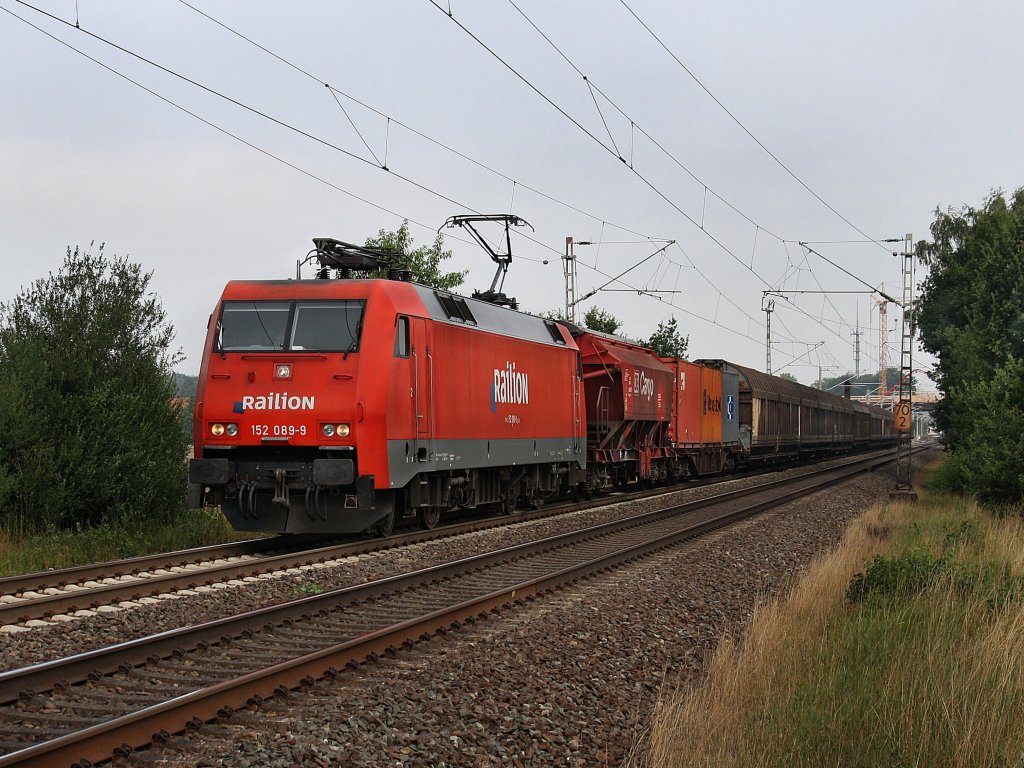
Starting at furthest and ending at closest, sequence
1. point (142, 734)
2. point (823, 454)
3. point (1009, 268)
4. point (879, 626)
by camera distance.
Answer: point (823, 454) < point (1009, 268) < point (879, 626) < point (142, 734)

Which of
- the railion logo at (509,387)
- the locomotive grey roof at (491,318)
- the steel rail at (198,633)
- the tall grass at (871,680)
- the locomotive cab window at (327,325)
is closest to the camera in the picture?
the tall grass at (871,680)

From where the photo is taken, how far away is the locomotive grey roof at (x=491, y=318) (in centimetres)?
1442

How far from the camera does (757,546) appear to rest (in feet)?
48.1

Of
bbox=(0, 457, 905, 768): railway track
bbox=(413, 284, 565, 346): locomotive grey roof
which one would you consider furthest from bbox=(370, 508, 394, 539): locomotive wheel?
bbox=(413, 284, 565, 346): locomotive grey roof

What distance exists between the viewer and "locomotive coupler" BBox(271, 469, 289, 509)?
1234cm

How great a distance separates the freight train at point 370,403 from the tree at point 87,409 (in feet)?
4.97

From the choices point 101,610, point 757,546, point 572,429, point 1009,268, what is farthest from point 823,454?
point 101,610

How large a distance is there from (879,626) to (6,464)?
10516mm

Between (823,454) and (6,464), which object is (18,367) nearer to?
(6,464)

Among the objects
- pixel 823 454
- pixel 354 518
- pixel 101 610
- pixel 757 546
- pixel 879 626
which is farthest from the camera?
pixel 823 454

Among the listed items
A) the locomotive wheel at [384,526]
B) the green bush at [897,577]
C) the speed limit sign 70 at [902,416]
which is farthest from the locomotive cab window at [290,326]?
the speed limit sign 70 at [902,416]

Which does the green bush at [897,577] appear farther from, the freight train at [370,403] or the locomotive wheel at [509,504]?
the locomotive wheel at [509,504]

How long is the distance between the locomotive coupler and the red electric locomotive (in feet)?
0.06

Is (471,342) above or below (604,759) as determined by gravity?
above
